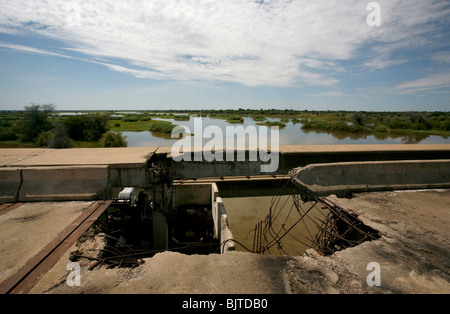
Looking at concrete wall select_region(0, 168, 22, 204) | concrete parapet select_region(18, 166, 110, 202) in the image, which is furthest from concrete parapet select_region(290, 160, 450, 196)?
concrete wall select_region(0, 168, 22, 204)

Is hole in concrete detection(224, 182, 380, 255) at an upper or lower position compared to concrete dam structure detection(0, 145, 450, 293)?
lower

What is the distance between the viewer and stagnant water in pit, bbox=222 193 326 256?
341 inches

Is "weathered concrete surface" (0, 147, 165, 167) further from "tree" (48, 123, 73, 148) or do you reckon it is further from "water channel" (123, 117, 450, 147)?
"tree" (48, 123, 73, 148)

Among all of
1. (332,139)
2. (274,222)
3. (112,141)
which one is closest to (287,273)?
(274,222)

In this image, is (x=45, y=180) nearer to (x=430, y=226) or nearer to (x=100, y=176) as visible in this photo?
(x=100, y=176)

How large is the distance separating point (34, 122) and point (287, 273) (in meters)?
43.8

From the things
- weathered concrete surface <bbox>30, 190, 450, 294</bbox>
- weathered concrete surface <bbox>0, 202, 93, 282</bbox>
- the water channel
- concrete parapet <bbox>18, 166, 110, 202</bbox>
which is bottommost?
weathered concrete surface <bbox>30, 190, 450, 294</bbox>

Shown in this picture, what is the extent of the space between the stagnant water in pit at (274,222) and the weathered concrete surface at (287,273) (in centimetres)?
447

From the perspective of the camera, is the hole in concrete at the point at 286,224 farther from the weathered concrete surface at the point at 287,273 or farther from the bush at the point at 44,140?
the bush at the point at 44,140

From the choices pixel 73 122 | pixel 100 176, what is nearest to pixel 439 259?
pixel 100 176

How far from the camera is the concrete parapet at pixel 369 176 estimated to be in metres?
5.80

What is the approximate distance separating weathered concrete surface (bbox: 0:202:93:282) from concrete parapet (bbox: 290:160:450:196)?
204 inches

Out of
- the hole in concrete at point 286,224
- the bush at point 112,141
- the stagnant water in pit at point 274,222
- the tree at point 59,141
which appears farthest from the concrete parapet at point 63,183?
the tree at point 59,141
